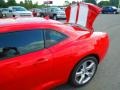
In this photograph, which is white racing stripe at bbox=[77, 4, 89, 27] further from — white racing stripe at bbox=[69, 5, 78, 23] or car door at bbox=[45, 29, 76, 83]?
car door at bbox=[45, 29, 76, 83]

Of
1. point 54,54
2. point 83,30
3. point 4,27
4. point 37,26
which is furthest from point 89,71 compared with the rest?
point 4,27

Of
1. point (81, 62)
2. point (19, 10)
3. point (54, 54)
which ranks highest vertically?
point (54, 54)

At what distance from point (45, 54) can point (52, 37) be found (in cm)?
42

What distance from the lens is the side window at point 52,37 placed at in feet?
15.3

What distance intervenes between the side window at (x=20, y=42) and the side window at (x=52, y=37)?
103 mm

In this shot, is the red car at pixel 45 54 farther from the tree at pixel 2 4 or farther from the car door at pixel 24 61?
the tree at pixel 2 4

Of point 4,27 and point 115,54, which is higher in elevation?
point 4,27

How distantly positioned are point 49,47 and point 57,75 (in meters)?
0.53

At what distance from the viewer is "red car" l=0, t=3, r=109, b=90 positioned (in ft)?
13.5

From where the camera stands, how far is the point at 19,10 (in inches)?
1115

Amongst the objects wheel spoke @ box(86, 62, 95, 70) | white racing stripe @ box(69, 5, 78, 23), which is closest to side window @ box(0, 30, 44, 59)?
wheel spoke @ box(86, 62, 95, 70)

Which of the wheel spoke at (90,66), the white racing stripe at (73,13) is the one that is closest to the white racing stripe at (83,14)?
the white racing stripe at (73,13)

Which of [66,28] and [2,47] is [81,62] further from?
[2,47]

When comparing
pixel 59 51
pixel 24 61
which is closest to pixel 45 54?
pixel 59 51
